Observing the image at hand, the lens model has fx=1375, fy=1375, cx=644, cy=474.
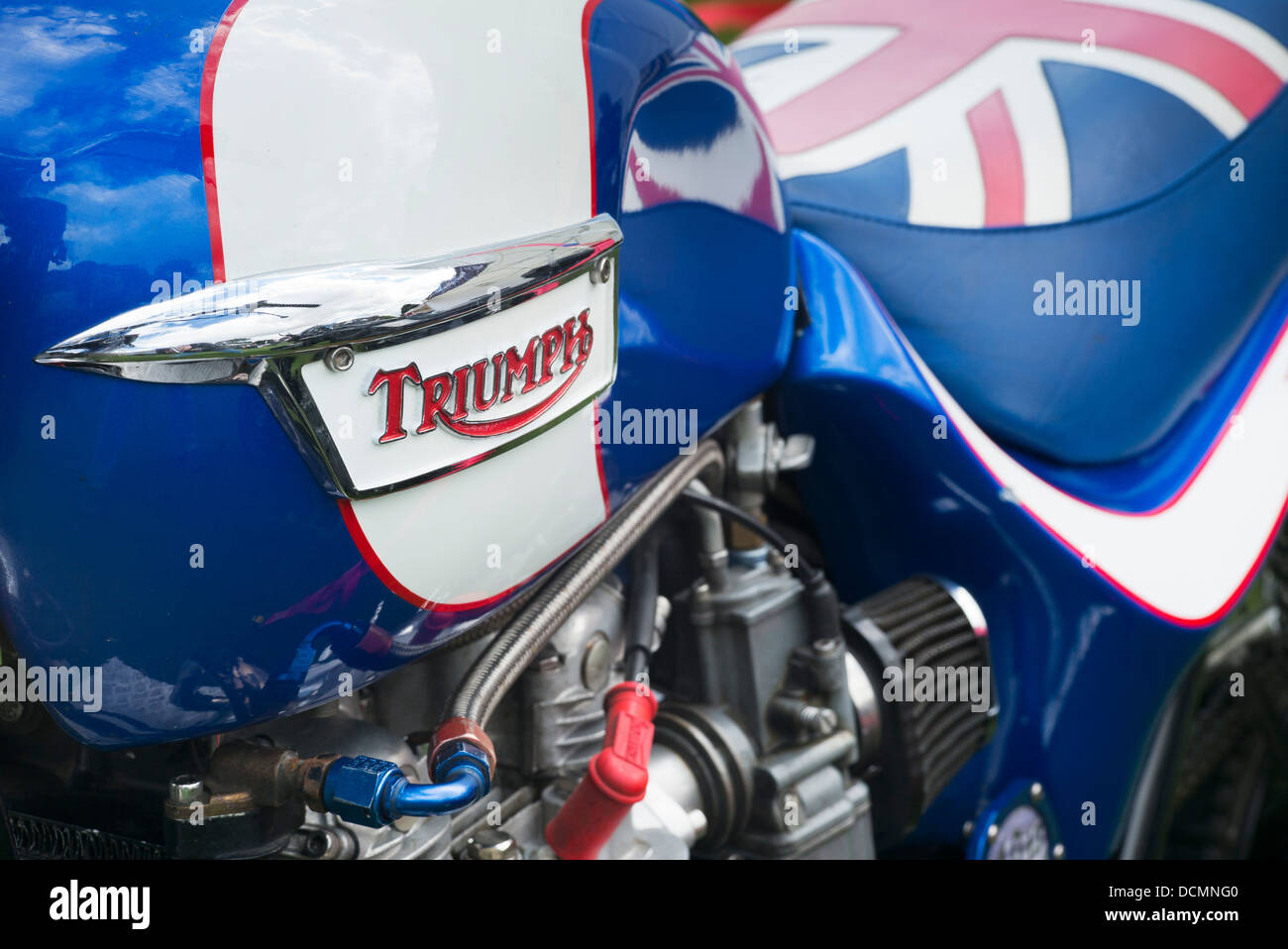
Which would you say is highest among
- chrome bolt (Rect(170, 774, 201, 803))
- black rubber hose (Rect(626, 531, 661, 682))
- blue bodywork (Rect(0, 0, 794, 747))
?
blue bodywork (Rect(0, 0, 794, 747))

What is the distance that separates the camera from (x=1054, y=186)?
1.71 m

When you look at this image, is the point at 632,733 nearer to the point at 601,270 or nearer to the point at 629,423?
the point at 629,423

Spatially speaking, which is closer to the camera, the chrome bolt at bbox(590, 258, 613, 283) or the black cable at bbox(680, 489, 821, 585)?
the chrome bolt at bbox(590, 258, 613, 283)

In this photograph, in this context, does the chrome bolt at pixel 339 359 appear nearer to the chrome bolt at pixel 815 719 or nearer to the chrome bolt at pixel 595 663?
the chrome bolt at pixel 595 663

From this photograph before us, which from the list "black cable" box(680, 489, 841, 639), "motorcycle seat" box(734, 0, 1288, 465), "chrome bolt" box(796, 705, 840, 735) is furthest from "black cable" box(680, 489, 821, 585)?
"motorcycle seat" box(734, 0, 1288, 465)

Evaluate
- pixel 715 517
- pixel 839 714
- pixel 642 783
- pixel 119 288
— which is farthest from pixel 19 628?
pixel 839 714

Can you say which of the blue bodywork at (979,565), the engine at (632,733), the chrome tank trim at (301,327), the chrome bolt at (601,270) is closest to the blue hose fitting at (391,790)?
the engine at (632,733)

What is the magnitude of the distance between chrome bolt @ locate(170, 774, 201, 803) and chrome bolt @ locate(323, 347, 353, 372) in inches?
14.2

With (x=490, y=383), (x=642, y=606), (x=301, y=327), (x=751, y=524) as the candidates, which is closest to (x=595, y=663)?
(x=642, y=606)

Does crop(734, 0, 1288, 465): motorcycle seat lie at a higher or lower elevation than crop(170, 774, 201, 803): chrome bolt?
higher

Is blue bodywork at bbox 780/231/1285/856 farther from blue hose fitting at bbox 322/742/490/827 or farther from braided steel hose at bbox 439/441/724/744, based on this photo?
blue hose fitting at bbox 322/742/490/827

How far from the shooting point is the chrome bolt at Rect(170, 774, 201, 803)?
3.37 ft

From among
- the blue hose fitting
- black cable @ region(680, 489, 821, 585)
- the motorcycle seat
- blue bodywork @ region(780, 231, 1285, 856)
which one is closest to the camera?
the blue hose fitting

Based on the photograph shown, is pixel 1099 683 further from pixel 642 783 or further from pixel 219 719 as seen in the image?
pixel 219 719
